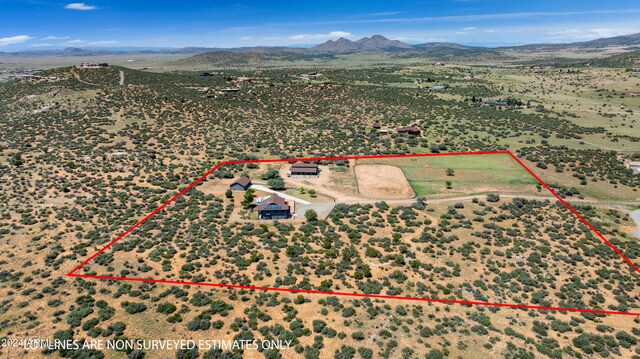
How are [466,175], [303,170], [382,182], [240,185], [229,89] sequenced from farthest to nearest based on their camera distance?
[229,89]
[466,175]
[303,170]
[382,182]
[240,185]

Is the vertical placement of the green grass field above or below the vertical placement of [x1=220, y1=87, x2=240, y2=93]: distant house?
below

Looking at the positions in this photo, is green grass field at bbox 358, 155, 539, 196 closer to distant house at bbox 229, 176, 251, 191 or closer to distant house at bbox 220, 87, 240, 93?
distant house at bbox 229, 176, 251, 191

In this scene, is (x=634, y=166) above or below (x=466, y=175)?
above

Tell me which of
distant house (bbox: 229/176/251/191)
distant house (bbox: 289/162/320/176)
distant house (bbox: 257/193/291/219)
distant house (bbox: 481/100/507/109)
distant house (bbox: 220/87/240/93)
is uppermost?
distant house (bbox: 220/87/240/93)

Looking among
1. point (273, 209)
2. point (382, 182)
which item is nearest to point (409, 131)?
point (382, 182)

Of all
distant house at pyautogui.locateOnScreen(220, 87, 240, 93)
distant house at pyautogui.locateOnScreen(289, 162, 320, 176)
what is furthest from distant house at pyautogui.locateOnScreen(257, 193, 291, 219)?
distant house at pyautogui.locateOnScreen(220, 87, 240, 93)

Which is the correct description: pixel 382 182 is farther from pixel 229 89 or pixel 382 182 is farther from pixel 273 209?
pixel 229 89

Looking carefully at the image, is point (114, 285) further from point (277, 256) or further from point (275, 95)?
point (275, 95)
